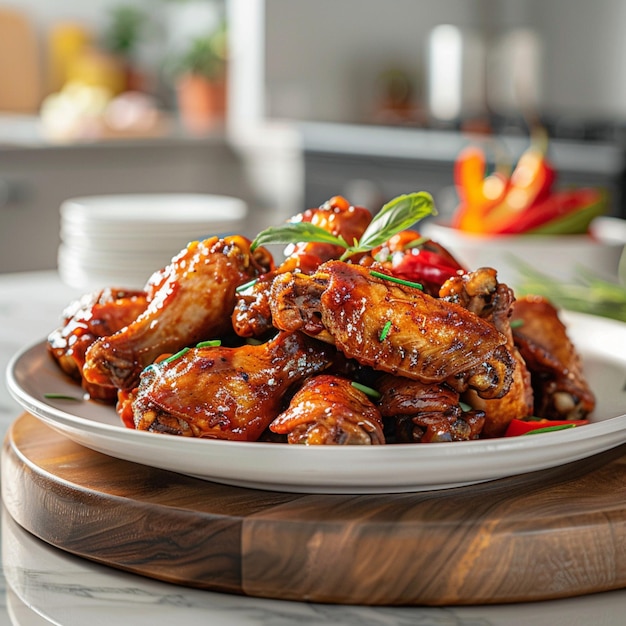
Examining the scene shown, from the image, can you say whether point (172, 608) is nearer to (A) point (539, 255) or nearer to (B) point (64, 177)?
(A) point (539, 255)

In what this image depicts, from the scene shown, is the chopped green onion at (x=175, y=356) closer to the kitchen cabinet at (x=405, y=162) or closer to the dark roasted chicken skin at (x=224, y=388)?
the dark roasted chicken skin at (x=224, y=388)

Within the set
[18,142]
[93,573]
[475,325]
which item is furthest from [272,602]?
[18,142]

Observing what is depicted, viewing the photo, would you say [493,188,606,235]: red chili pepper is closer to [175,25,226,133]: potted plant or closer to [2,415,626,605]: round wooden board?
[2,415,626,605]: round wooden board

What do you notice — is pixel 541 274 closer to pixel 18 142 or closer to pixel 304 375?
pixel 304 375

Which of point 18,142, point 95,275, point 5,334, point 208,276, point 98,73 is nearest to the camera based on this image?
point 208,276

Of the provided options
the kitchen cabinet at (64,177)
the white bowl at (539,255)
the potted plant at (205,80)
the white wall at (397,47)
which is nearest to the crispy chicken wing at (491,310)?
the white bowl at (539,255)

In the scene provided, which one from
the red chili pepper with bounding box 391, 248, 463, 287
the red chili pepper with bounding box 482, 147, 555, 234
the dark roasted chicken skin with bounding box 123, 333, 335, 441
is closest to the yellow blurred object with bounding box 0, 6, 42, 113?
the red chili pepper with bounding box 482, 147, 555, 234
